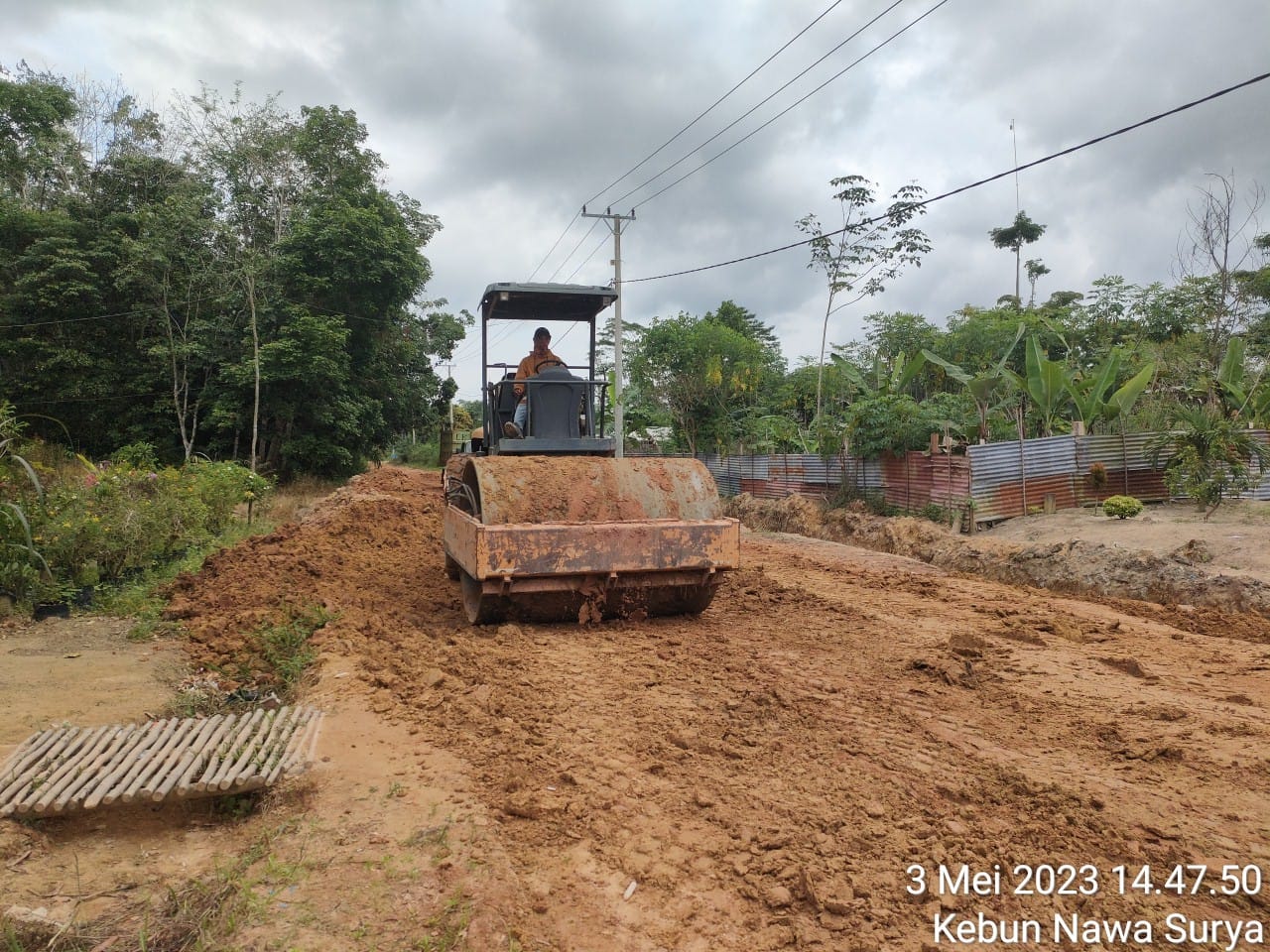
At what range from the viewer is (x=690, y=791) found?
336 cm

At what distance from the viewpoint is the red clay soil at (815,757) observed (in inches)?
101

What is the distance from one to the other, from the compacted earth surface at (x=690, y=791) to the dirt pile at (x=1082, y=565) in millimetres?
1639

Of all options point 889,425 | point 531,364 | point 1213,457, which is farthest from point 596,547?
point 889,425

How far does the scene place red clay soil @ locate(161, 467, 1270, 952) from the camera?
2.57m

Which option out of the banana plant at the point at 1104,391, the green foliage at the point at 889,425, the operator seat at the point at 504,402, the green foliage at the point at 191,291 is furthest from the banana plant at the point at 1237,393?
the green foliage at the point at 191,291

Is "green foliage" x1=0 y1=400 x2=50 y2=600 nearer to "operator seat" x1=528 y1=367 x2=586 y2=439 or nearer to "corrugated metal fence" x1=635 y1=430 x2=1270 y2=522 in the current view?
"operator seat" x1=528 y1=367 x2=586 y2=439

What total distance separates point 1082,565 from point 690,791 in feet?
27.0

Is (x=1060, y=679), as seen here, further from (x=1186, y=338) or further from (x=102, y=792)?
(x=1186, y=338)

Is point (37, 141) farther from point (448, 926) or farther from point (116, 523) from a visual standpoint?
point (448, 926)

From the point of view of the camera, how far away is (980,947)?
93.2 inches

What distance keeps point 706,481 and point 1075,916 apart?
408 centimetres

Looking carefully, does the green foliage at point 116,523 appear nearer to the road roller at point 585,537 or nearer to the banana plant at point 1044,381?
the road roller at point 585,537

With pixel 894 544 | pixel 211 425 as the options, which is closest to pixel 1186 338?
pixel 894 544

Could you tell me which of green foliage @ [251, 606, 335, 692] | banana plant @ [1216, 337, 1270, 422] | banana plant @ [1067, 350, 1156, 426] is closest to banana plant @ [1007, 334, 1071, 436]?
banana plant @ [1067, 350, 1156, 426]
